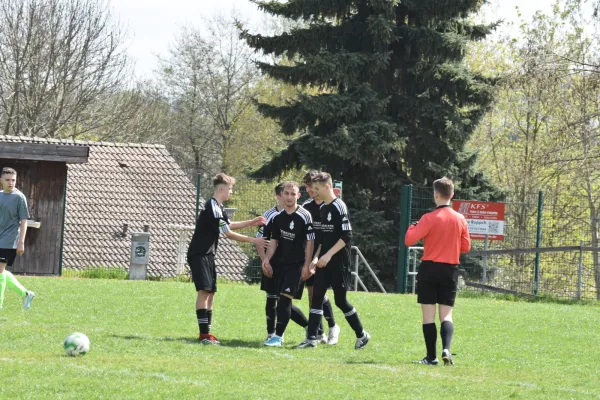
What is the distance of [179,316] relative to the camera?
1346cm

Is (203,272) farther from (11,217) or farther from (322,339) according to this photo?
(11,217)

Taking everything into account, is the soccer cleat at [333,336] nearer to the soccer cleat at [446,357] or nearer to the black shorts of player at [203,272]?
the black shorts of player at [203,272]

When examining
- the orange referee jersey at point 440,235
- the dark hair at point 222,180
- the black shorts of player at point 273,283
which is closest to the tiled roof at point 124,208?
the black shorts of player at point 273,283

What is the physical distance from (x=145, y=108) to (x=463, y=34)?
24745 millimetres

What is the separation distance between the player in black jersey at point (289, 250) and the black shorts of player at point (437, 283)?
165 centimetres

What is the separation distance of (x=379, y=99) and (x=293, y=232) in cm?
1684

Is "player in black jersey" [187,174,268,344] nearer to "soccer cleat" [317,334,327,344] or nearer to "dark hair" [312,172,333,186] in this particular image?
"dark hair" [312,172,333,186]

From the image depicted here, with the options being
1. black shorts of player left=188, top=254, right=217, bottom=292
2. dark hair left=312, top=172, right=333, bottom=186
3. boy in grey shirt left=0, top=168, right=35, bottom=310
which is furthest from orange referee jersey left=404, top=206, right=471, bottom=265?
boy in grey shirt left=0, top=168, right=35, bottom=310

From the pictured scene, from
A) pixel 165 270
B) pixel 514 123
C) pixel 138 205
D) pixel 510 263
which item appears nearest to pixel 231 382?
pixel 510 263

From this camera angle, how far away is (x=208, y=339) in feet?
35.1

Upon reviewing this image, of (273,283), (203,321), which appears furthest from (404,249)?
(203,321)

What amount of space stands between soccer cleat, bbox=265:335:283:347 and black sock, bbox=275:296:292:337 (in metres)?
0.06

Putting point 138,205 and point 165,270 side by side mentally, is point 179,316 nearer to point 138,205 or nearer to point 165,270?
point 165,270

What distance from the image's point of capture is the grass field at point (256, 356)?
7.61 meters
